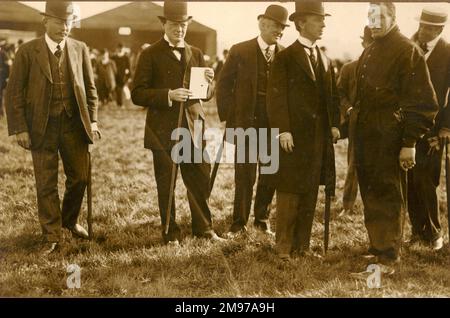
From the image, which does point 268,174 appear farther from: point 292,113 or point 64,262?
point 64,262

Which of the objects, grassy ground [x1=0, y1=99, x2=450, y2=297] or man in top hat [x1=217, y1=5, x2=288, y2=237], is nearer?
grassy ground [x1=0, y1=99, x2=450, y2=297]

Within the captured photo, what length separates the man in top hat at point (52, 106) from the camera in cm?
509

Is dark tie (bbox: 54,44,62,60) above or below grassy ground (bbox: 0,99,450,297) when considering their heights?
above

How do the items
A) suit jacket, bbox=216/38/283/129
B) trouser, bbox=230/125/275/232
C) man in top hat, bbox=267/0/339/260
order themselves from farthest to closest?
trouser, bbox=230/125/275/232 < suit jacket, bbox=216/38/283/129 < man in top hat, bbox=267/0/339/260

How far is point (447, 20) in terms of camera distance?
17.6 feet

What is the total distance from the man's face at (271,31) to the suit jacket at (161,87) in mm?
652

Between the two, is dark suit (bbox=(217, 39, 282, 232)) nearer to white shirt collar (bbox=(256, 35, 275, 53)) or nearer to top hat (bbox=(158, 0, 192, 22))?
white shirt collar (bbox=(256, 35, 275, 53))

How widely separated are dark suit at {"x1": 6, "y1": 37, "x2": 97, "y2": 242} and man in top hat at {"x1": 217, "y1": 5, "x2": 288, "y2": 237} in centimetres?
132

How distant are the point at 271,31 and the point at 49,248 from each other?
2881 mm

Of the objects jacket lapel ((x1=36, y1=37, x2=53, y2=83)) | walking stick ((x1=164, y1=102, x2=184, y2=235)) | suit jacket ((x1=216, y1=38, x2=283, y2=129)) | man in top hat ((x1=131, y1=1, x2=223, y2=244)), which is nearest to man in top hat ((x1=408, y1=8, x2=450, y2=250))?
suit jacket ((x1=216, y1=38, x2=283, y2=129))

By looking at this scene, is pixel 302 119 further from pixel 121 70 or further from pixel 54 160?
pixel 121 70

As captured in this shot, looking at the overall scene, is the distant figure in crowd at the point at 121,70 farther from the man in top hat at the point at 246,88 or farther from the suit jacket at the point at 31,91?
the suit jacket at the point at 31,91

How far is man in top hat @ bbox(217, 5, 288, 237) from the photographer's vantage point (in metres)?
5.61

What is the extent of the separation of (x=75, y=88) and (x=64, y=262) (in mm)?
1560
